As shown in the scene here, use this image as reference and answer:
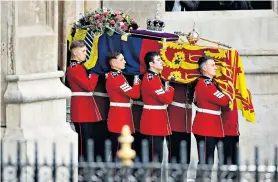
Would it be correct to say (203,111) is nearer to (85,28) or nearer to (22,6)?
(85,28)

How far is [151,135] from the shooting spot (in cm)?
1263

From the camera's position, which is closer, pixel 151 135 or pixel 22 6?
pixel 22 6

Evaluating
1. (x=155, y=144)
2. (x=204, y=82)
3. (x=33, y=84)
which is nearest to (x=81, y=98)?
(x=155, y=144)

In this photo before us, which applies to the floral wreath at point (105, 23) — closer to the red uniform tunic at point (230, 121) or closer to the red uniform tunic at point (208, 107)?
the red uniform tunic at point (208, 107)

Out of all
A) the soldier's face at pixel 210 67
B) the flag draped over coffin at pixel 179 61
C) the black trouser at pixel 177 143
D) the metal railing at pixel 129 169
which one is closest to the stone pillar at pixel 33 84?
the flag draped over coffin at pixel 179 61

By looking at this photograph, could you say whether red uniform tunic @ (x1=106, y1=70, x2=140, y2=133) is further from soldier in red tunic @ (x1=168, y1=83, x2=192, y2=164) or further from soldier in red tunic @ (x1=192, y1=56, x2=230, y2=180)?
soldier in red tunic @ (x1=192, y1=56, x2=230, y2=180)

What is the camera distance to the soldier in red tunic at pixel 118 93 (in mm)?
12484

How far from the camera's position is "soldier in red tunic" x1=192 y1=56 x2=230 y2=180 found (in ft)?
40.4

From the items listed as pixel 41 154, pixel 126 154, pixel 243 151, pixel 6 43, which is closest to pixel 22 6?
pixel 6 43

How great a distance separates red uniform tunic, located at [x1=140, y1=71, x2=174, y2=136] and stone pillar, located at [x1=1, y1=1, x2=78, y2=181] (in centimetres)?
139

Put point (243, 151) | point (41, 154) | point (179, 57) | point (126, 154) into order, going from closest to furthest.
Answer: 1. point (126, 154)
2. point (41, 154)
3. point (179, 57)
4. point (243, 151)

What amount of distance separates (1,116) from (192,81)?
7.87 feet

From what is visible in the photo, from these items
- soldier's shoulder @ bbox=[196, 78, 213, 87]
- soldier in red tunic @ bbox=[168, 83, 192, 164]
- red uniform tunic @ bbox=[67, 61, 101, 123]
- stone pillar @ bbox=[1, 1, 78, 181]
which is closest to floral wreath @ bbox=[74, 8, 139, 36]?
red uniform tunic @ bbox=[67, 61, 101, 123]

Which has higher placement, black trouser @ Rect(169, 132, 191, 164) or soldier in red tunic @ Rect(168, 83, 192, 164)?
soldier in red tunic @ Rect(168, 83, 192, 164)
